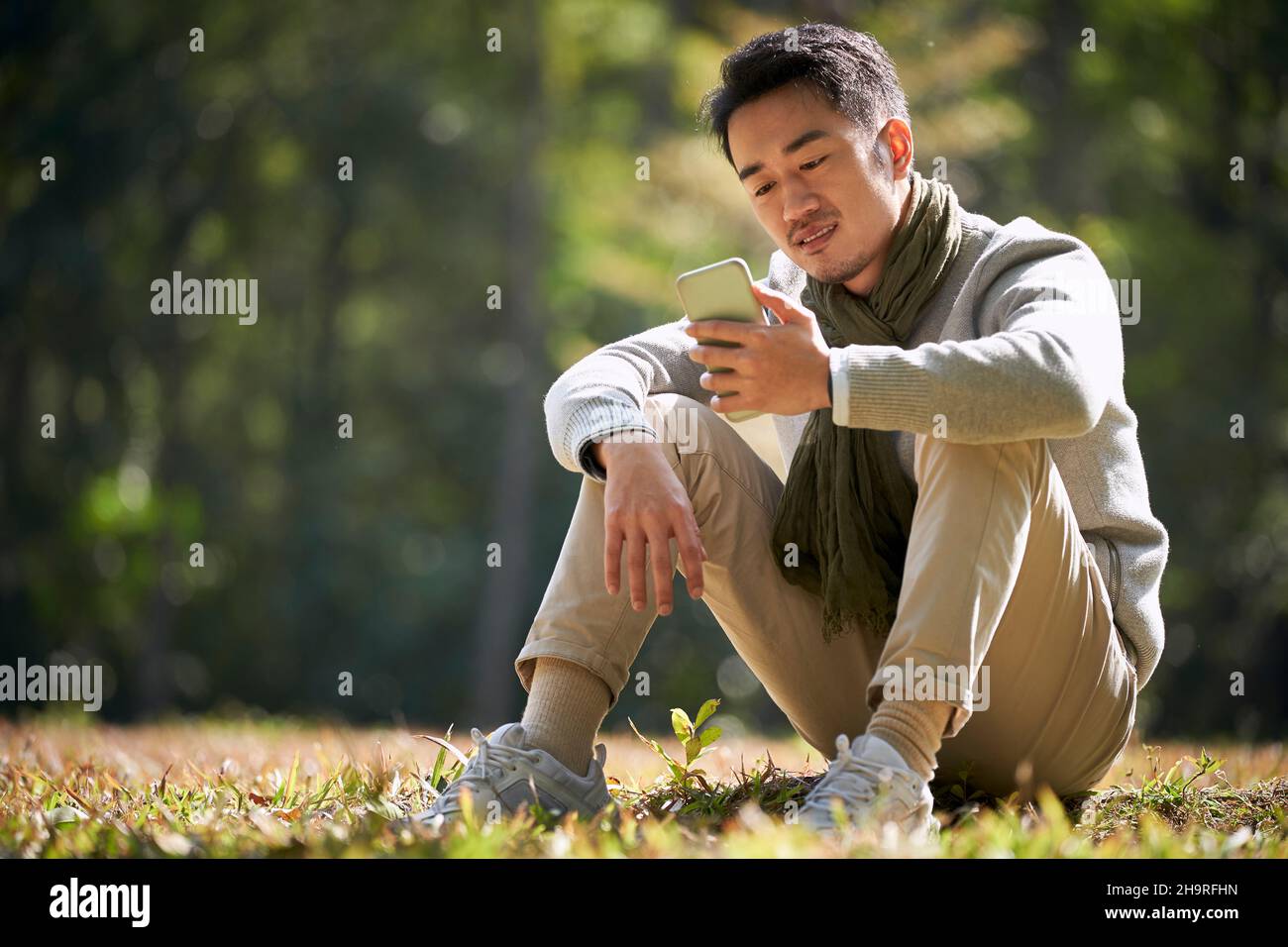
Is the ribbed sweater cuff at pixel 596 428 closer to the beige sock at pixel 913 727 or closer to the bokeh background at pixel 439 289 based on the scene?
the beige sock at pixel 913 727

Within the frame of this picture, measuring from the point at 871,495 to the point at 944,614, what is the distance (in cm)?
48

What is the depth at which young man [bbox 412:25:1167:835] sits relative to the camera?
2.21m

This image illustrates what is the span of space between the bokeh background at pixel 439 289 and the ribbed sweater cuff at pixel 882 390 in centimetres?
943

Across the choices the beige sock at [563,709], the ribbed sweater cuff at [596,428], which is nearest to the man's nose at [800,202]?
the ribbed sweater cuff at [596,428]

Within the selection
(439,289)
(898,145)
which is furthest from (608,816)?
(439,289)

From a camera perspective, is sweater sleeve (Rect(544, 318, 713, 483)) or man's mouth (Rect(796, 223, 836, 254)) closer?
sweater sleeve (Rect(544, 318, 713, 483))

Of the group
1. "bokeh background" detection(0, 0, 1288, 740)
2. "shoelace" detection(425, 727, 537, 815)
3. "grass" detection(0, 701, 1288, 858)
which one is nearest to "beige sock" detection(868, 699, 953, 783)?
"grass" detection(0, 701, 1288, 858)

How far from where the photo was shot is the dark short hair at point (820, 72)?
9.14 ft

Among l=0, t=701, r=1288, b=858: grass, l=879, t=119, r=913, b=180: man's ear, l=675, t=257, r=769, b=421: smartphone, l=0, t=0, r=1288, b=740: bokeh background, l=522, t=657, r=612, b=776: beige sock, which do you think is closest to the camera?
l=0, t=701, r=1288, b=858: grass

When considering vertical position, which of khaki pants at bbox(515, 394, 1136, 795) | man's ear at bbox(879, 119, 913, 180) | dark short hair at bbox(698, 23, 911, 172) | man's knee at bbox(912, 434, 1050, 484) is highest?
dark short hair at bbox(698, 23, 911, 172)

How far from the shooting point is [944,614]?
2.20m

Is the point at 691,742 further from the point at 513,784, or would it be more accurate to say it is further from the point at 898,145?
the point at 898,145

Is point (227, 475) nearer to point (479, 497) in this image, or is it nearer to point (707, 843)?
point (479, 497)

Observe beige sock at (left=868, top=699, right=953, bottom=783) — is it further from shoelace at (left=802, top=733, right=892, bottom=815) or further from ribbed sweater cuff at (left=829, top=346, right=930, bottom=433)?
ribbed sweater cuff at (left=829, top=346, right=930, bottom=433)
